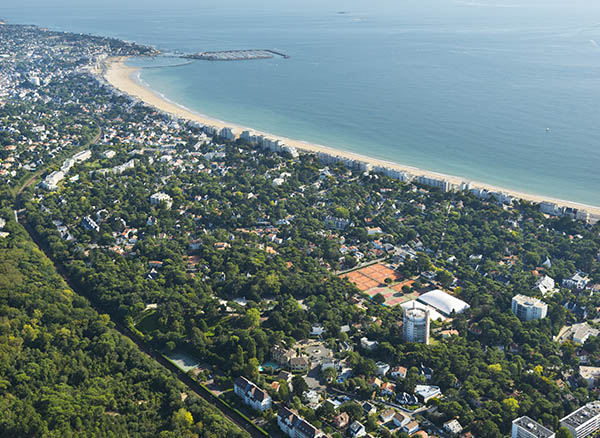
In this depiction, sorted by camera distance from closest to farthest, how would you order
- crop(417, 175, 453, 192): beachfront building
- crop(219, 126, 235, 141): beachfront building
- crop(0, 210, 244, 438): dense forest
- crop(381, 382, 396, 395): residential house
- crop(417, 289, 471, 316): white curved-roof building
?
crop(0, 210, 244, 438): dense forest
crop(381, 382, 396, 395): residential house
crop(417, 289, 471, 316): white curved-roof building
crop(417, 175, 453, 192): beachfront building
crop(219, 126, 235, 141): beachfront building

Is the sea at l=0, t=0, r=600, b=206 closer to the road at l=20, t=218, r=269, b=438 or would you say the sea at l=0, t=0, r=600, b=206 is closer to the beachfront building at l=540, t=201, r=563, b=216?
the beachfront building at l=540, t=201, r=563, b=216

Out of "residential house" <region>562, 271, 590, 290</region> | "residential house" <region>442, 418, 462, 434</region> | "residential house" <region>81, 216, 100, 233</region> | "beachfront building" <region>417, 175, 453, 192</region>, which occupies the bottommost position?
"residential house" <region>442, 418, 462, 434</region>

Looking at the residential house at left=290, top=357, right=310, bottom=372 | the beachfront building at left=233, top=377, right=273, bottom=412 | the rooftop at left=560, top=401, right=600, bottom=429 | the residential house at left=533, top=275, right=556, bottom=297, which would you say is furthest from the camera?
the residential house at left=533, top=275, right=556, bottom=297

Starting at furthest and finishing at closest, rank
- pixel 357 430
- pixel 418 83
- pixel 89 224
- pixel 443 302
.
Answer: pixel 418 83 < pixel 89 224 < pixel 443 302 < pixel 357 430

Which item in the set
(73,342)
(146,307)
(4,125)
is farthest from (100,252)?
(4,125)

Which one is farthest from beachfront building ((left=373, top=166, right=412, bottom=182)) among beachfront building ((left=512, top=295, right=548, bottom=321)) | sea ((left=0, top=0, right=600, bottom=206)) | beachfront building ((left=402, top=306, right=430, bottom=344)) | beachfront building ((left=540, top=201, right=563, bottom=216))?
beachfront building ((left=402, top=306, right=430, bottom=344))

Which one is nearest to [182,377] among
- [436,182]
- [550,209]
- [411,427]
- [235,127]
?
[411,427]

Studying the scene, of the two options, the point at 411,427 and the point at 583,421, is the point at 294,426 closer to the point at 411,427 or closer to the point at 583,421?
the point at 411,427

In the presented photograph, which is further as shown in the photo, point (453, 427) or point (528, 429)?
point (453, 427)
